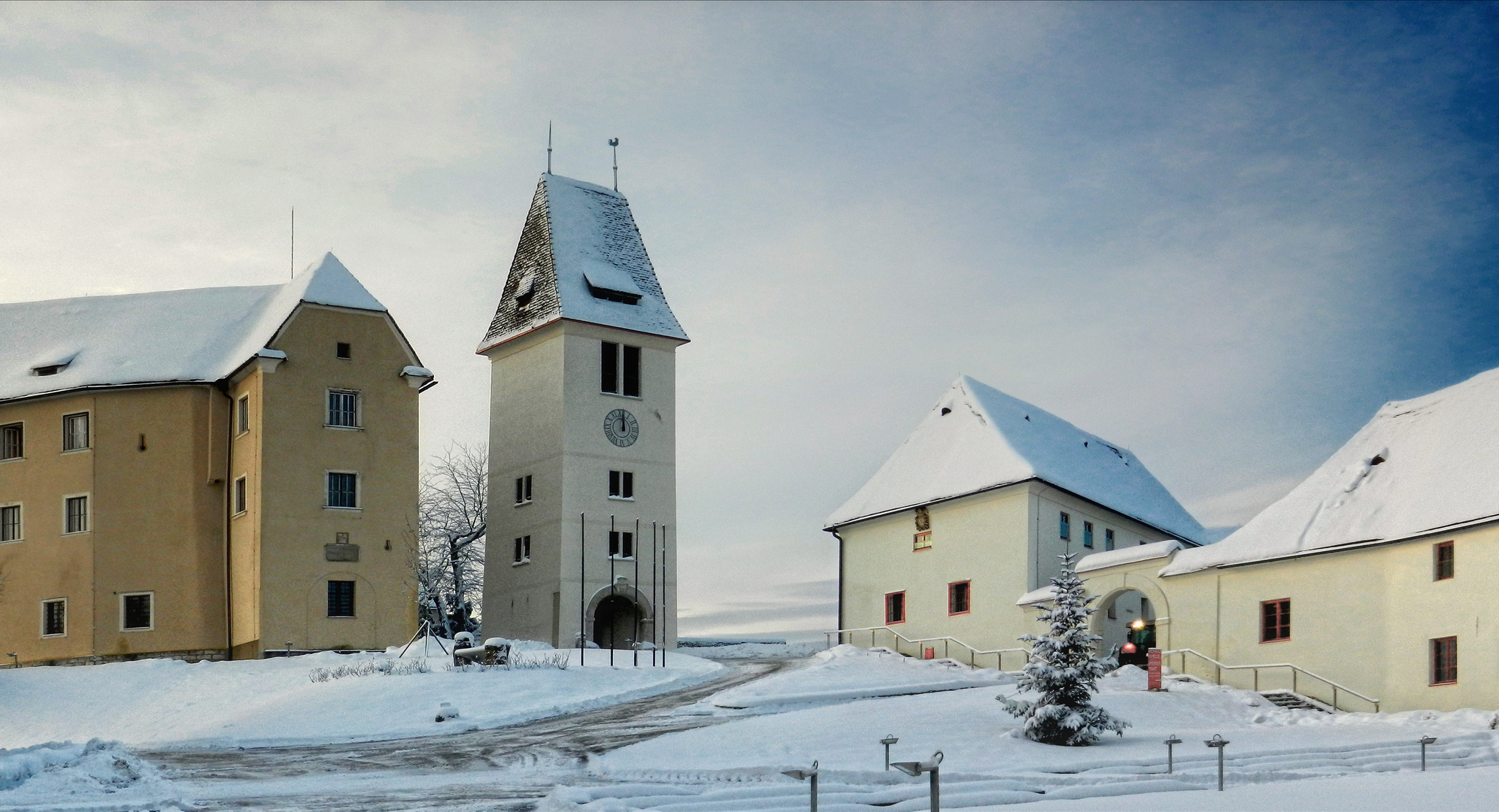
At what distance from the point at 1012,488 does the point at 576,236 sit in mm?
21006

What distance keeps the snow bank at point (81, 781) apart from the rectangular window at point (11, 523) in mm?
25731

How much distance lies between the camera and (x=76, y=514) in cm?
4738

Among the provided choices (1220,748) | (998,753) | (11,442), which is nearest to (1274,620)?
(998,753)

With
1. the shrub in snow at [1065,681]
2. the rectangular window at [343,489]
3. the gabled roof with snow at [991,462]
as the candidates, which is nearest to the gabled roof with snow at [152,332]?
the rectangular window at [343,489]

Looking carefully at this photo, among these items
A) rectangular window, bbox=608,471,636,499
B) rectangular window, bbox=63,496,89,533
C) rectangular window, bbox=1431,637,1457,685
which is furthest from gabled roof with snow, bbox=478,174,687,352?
rectangular window, bbox=1431,637,1457,685

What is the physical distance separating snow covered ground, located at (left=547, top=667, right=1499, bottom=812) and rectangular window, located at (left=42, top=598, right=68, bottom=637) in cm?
2459

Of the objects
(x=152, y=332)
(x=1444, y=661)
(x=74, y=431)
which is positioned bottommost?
(x=1444, y=661)

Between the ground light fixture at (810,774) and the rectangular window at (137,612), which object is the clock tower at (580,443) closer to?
the rectangular window at (137,612)

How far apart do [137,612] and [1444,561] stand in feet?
117

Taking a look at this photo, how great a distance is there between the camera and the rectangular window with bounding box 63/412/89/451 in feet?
158

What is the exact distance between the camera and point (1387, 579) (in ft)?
113

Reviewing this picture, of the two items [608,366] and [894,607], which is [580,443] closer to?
[608,366]

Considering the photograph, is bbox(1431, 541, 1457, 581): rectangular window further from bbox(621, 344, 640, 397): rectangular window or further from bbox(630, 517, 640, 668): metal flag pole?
bbox(621, 344, 640, 397): rectangular window

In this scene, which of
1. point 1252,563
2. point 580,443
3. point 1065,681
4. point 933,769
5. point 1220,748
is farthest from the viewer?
point 580,443
